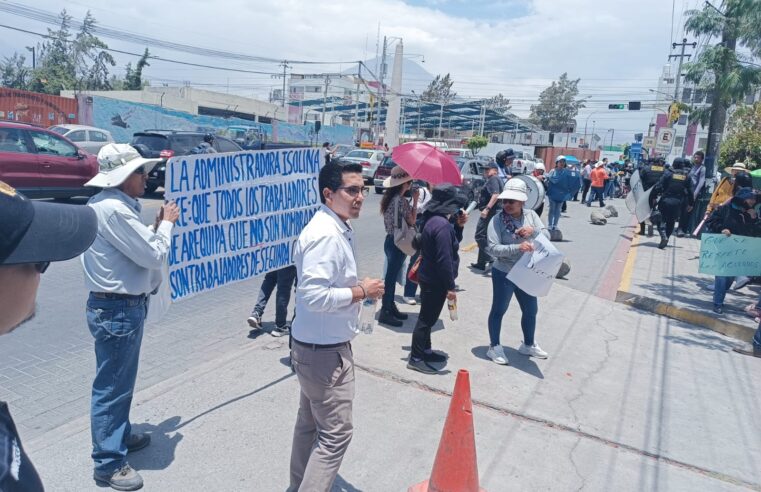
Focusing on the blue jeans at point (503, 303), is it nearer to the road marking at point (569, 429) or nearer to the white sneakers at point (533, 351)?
the white sneakers at point (533, 351)

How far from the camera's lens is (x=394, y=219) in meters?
6.33

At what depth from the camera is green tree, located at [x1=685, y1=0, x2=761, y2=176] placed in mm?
8070

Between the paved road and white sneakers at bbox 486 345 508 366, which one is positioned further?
white sneakers at bbox 486 345 508 366

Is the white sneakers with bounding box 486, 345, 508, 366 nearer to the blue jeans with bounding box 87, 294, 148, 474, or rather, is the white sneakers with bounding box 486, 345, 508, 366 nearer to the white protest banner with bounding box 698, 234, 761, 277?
the blue jeans with bounding box 87, 294, 148, 474

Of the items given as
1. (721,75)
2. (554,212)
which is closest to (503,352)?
(721,75)

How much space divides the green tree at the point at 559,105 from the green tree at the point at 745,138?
277 feet

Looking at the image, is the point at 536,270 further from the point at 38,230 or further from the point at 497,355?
the point at 38,230

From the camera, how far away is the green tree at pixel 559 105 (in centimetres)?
10038

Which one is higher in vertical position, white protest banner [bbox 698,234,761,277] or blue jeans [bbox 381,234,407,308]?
white protest banner [bbox 698,234,761,277]

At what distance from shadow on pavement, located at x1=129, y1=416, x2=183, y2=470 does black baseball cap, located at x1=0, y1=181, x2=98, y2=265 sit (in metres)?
2.72

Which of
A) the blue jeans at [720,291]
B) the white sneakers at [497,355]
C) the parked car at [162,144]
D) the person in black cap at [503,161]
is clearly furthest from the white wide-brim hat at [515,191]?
the parked car at [162,144]

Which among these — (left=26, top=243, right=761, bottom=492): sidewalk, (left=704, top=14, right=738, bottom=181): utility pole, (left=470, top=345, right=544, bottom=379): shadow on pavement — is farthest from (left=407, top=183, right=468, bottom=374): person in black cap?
(left=704, top=14, right=738, bottom=181): utility pole

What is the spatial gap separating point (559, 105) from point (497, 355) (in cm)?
10356

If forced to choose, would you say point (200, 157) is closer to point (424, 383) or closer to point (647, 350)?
point (424, 383)
